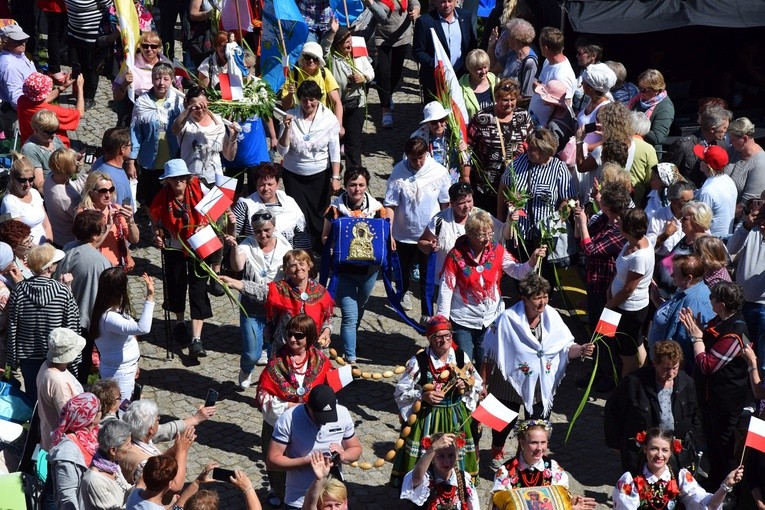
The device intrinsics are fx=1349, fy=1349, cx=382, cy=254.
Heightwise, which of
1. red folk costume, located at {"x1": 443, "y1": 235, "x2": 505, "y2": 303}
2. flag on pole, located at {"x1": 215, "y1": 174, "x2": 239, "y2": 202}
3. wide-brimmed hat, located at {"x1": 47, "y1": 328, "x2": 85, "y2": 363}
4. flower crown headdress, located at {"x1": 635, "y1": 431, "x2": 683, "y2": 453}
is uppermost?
flag on pole, located at {"x1": 215, "y1": 174, "x2": 239, "y2": 202}

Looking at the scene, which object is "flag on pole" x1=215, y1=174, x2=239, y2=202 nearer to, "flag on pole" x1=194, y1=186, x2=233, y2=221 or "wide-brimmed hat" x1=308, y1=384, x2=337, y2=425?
"flag on pole" x1=194, y1=186, x2=233, y2=221

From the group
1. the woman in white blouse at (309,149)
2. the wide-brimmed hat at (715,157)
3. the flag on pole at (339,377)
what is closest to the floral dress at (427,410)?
the flag on pole at (339,377)

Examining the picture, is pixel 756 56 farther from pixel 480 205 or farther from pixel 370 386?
pixel 370 386

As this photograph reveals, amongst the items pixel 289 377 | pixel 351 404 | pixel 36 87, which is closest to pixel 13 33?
pixel 36 87

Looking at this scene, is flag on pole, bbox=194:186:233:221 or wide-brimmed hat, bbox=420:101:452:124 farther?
wide-brimmed hat, bbox=420:101:452:124

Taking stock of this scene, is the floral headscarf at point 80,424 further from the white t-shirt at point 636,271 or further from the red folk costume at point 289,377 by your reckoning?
the white t-shirt at point 636,271

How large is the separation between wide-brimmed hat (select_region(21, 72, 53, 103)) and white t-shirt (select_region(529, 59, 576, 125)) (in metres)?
4.55

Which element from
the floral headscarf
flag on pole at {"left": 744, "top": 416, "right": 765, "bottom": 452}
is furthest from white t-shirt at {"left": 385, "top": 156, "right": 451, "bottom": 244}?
the floral headscarf

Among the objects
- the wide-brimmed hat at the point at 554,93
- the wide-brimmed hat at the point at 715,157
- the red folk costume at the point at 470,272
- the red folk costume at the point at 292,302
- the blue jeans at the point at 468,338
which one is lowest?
the blue jeans at the point at 468,338

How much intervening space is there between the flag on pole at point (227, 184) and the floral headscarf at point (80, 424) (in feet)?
10.4

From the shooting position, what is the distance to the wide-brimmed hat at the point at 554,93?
1286 centimetres

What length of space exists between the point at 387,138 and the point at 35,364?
6693 millimetres

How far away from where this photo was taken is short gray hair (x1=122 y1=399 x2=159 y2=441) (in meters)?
8.19

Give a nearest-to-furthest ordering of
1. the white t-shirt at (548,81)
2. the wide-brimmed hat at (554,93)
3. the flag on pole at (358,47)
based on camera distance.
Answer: the wide-brimmed hat at (554,93)
the white t-shirt at (548,81)
the flag on pole at (358,47)
